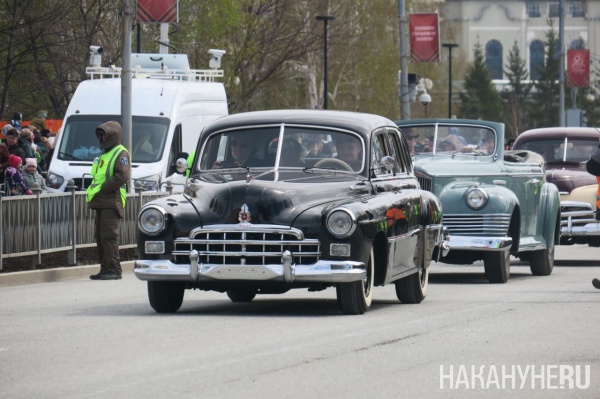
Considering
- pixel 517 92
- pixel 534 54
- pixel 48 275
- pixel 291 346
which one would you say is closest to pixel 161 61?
pixel 48 275

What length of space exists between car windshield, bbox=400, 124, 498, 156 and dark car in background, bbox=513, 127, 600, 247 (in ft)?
7.72

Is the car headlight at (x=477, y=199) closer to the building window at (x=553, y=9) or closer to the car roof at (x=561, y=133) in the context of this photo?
the car roof at (x=561, y=133)

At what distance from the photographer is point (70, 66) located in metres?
40.0

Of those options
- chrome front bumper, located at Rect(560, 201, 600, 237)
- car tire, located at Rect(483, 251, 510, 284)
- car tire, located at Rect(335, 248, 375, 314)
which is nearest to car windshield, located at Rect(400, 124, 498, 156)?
car tire, located at Rect(483, 251, 510, 284)

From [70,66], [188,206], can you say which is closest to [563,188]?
[188,206]

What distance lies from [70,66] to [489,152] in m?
20.4

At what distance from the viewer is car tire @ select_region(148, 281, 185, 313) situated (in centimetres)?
1442

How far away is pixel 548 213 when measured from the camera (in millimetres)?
21922

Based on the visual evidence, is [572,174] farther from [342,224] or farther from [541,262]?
[342,224]

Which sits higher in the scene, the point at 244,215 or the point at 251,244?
the point at 244,215

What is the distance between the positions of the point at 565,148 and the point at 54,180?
333 inches

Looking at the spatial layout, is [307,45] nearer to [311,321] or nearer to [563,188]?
[563,188]

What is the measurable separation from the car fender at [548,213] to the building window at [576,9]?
442 ft

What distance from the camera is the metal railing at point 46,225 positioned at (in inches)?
792
